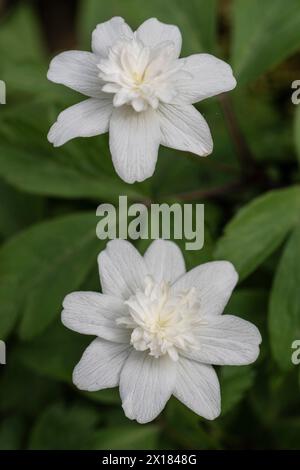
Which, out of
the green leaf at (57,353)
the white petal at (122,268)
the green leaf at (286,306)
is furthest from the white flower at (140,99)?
the green leaf at (57,353)

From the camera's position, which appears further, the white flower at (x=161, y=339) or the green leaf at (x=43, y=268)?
the green leaf at (x=43, y=268)

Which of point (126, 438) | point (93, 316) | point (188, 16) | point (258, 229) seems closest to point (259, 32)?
point (188, 16)

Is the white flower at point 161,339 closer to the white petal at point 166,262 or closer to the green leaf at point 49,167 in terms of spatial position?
the white petal at point 166,262

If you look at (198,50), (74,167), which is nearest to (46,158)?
(74,167)

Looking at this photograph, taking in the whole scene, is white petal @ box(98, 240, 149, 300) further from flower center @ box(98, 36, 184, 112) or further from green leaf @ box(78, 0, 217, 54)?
green leaf @ box(78, 0, 217, 54)

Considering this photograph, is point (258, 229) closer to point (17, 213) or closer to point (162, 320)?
point (162, 320)

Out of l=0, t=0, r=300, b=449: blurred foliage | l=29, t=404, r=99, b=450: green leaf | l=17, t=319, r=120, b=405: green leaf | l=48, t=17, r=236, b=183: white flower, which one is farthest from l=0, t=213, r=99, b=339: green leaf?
l=48, t=17, r=236, b=183: white flower

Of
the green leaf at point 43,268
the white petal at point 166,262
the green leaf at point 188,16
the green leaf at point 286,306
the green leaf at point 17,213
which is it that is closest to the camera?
the white petal at point 166,262
